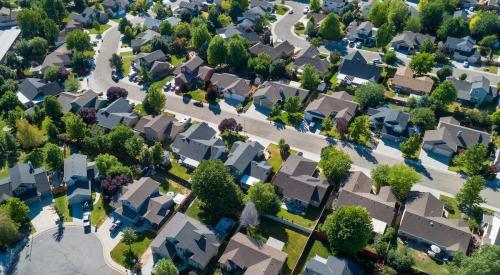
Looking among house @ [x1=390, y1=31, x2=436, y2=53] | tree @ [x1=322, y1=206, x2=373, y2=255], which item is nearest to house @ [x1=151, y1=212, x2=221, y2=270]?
tree @ [x1=322, y1=206, x2=373, y2=255]

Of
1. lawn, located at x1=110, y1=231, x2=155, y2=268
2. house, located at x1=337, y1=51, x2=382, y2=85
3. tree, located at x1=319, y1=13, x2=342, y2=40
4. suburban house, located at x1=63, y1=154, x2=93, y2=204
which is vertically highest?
tree, located at x1=319, y1=13, x2=342, y2=40

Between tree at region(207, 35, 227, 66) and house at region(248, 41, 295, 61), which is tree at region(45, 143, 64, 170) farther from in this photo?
house at region(248, 41, 295, 61)

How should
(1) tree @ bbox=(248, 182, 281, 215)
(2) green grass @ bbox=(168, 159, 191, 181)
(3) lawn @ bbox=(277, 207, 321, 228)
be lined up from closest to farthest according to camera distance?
(1) tree @ bbox=(248, 182, 281, 215), (3) lawn @ bbox=(277, 207, 321, 228), (2) green grass @ bbox=(168, 159, 191, 181)

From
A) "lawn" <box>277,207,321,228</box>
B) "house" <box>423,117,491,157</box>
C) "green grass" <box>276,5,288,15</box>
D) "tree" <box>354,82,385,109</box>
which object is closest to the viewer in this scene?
"lawn" <box>277,207,321,228</box>

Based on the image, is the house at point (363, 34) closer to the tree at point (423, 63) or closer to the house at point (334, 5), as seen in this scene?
the house at point (334, 5)

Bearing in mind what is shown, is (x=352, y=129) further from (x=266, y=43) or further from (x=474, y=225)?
(x=266, y=43)

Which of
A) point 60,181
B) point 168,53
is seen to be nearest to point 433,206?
point 60,181
